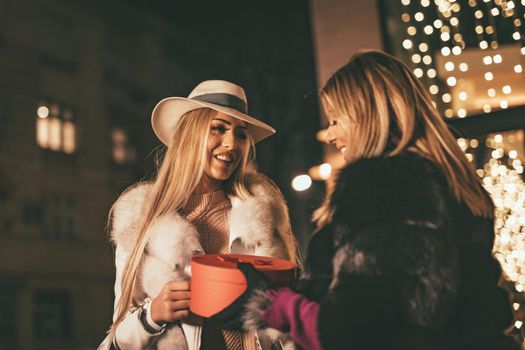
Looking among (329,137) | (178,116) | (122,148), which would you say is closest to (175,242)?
(178,116)

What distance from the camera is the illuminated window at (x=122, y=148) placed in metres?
20.1

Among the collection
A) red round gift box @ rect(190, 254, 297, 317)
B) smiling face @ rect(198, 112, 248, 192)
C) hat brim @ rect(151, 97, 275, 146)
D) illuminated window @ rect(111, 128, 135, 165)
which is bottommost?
red round gift box @ rect(190, 254, 297, 317)

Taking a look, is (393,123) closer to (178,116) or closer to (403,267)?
(403,267)

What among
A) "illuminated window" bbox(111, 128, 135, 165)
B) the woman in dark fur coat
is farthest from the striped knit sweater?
"illuminated window" bbox(111, 128, 135, 165)

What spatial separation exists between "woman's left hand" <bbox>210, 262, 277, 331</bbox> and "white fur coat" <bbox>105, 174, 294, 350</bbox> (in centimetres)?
58

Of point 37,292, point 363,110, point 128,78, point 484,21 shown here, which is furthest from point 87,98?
point 363,110

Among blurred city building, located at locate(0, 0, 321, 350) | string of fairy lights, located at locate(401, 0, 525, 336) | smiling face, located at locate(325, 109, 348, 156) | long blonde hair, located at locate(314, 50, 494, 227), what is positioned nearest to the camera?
long blonde hair, located at locate(314, 50, 494, 227)

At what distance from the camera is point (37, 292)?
16.3 m

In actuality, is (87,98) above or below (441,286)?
above

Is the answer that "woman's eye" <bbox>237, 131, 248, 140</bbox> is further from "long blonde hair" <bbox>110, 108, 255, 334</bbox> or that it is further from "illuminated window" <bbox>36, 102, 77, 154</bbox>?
"illuminated window" <bbox>36, 102, 77, 154</bbox>

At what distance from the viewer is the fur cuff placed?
64.7 inches

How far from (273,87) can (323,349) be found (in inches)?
535

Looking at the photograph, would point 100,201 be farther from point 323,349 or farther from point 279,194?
point 323,349

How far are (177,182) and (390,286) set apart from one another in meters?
1.36
